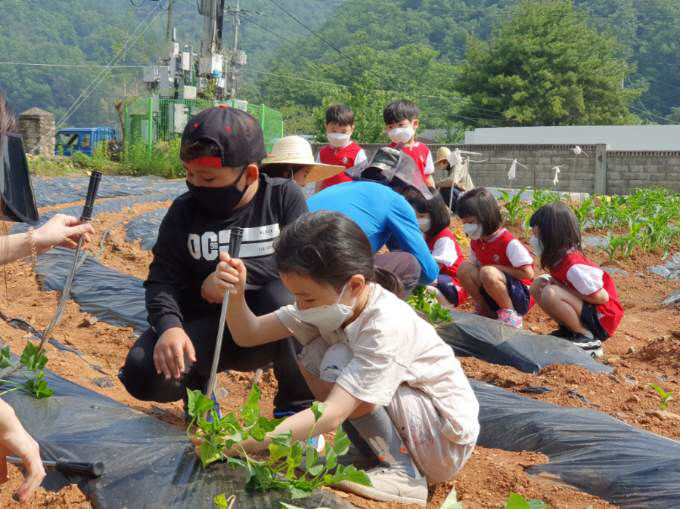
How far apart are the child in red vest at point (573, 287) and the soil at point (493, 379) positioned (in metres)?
0.22

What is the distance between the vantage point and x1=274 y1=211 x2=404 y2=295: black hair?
2.04 meters

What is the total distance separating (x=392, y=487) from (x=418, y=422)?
182 millimetres

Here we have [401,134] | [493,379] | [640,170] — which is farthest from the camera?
[640,170]

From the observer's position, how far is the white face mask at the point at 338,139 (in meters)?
6.13

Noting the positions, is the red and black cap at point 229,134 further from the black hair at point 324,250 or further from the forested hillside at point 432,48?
the forested hillside at point 432,48

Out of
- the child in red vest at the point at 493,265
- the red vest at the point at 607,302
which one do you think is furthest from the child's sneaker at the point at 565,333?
the child in red vest at the point at 493,265

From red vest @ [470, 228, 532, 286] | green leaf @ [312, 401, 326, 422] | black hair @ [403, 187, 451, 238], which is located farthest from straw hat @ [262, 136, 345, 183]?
green leaf @ [312, 401, 326, 422]

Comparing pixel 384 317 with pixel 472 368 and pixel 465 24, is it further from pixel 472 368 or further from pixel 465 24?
pixel 465 24

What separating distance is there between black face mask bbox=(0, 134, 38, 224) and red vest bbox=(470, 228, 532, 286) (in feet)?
11.8

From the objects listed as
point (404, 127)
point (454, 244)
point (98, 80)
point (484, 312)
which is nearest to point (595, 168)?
point (404, 127)

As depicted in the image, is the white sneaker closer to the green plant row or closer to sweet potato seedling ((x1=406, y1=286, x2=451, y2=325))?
sweet potato seedling ((x1=406, y1=286, x2=451, y2=325))

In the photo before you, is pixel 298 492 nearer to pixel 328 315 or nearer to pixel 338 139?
pixel 328 315

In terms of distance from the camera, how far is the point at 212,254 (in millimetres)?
2699

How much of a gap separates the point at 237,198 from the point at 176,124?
61.5 feet
